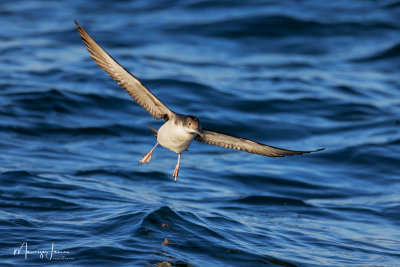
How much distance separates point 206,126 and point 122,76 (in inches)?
286

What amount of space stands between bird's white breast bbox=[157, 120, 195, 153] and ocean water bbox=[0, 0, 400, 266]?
127cm

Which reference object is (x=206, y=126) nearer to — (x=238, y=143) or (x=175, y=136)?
(x=238, y=143)

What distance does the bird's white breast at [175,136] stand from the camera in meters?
6.81

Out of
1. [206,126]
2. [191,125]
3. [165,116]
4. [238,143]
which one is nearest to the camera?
[191,125]

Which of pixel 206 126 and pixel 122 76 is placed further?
pixel 206 126

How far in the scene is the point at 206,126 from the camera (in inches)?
555

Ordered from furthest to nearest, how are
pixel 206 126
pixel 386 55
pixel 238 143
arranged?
pixel 386 55
pixel 206 126
pixel 238 143

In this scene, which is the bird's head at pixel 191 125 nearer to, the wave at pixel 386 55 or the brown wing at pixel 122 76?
the brown wing at pixel 122 76

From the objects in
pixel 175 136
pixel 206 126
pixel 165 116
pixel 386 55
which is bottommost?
pixel 175 136

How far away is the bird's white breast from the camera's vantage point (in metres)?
6.81

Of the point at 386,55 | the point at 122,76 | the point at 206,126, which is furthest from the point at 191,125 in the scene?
the point at 386,55

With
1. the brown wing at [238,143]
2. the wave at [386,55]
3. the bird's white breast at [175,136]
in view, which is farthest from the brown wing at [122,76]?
the wave at [386,55]

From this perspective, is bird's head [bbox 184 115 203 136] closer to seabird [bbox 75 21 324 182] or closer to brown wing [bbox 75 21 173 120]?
seabird [bbox 75 21 324 182]

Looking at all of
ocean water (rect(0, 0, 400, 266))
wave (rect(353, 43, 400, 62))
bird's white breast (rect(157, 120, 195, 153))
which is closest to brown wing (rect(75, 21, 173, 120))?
bird's white breast (rect(157, 120, 195, 153))
